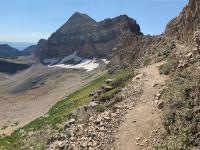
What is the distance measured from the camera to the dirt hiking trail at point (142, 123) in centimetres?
2527

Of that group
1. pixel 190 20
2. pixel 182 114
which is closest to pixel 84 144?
pixel 182 114

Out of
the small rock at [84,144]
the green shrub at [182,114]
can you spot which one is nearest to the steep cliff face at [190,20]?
the green shrub at [182,114]

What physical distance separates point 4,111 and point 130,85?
2455 inches

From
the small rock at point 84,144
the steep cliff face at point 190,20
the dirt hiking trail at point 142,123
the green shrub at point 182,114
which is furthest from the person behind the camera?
the steep cliff face at point 190,20

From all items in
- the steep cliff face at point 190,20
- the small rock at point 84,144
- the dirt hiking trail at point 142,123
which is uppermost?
the steep cliff face at point 190,20

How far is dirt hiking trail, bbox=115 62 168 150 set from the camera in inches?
995

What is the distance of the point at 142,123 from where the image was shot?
27.2 m

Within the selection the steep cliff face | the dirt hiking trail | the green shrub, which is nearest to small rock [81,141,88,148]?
the dirt hiking trail

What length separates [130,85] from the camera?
34188mm

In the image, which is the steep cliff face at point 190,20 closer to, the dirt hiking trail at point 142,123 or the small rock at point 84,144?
the dirt hiking trail at point 142,123

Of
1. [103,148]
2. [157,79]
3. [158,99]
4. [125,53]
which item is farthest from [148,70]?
[125,53]

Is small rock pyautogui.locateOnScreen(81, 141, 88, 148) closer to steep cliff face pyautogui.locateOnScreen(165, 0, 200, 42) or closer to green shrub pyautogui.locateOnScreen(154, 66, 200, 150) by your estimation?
green shrub pyautogui.locateOnScreen(154, 66, 200, 150)

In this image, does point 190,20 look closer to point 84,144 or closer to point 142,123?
point 142,123

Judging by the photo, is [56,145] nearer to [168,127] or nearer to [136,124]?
[136,124]
